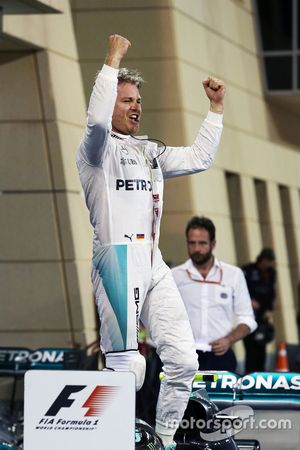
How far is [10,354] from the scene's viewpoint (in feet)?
40.5

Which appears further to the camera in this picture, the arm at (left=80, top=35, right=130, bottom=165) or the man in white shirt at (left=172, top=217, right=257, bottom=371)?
the man in white shirt at (left=172, top=217, right=257, bottom=371)

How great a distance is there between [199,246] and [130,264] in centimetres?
372

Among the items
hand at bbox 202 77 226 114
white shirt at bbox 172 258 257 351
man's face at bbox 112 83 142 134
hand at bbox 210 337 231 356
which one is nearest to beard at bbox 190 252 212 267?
white shirt at bbox 172 258 257 351

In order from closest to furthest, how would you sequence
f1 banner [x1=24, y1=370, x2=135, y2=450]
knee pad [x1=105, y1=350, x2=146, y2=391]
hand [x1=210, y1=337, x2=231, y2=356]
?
1. f1 banner [x1=24, y1=370, x2=135, y2=450]
2. knee pad [x1=105, y1=350, x2=146, y2=391]
3. hand [x1=210, y1=337, x2=231, y2=356]

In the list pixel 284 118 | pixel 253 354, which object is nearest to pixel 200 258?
pixel 253 354

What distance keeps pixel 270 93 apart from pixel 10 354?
17521 millimetres

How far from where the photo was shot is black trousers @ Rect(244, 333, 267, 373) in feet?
62.8

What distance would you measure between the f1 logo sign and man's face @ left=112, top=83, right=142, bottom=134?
183cm

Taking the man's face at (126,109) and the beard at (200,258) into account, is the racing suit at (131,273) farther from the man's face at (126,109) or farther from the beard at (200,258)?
the beard at (200,258)

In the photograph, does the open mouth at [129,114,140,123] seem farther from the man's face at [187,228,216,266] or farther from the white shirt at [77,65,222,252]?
the man's face at [187,228,216,266]

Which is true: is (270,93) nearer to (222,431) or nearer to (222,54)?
(222,54)

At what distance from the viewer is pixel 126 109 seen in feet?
25.6

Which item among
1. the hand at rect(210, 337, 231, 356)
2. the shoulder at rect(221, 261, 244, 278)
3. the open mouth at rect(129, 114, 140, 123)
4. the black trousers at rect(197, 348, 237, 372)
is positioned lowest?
the black trousers at rect(197, 348, 237, 372)

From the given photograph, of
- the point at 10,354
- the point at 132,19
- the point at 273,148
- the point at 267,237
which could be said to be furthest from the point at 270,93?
the point at 10,354
